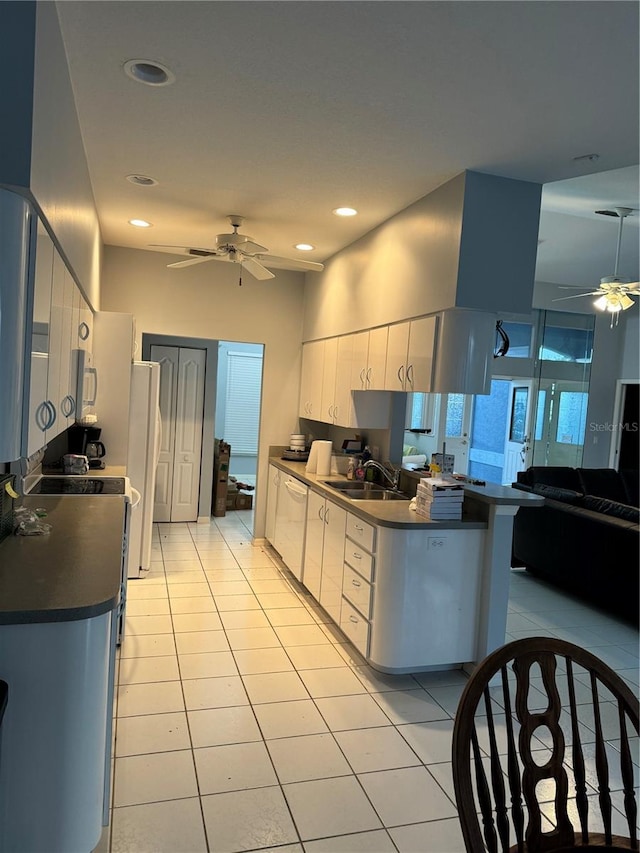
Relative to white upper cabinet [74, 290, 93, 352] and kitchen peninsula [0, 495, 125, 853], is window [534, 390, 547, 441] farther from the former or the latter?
kitchen peninsula [0, 495, 125, 853]

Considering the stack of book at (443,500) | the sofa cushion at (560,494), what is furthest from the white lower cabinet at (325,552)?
the sofa cushion at (560,494)

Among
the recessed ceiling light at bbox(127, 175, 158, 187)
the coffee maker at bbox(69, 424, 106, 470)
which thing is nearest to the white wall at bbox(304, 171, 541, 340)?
the recessed ceiling light at bbox(127, 175, 158, 187)

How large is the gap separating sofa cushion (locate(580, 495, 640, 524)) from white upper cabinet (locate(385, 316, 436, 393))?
2028mm

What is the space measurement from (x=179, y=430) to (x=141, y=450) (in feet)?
6.15

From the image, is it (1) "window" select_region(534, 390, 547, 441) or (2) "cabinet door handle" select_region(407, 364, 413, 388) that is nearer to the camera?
(2) "cabinet door handle" select_region(407, 364, 413, 388)

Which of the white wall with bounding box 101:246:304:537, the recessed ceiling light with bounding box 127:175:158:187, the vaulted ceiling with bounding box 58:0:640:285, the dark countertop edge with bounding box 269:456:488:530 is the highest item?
the recessed ceiling light with bounding box 127:175:158:187

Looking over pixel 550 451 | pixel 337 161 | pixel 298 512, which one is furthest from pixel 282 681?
pixel 550 451

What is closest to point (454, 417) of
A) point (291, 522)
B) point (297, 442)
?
point (297, 442)

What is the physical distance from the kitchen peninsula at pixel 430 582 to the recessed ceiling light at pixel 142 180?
7.58 feet

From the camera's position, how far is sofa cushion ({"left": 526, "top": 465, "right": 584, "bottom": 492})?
5.74 metres

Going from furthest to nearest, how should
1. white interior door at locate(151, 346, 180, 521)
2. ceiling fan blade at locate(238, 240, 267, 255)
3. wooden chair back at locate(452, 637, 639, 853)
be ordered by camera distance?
white interior door at locate(151, 346, 180, 521), ceiling fan blade at locate(238, 240, 267, 255), wooden chair back at locate(452, 637, 639, 853)

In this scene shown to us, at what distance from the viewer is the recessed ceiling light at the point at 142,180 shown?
3.52m

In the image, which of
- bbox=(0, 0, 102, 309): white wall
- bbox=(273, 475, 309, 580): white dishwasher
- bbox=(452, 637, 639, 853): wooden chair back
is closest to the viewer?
bbox=(452, 637, 639, 853): wooden chair back

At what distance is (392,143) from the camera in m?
Result: 2.79
